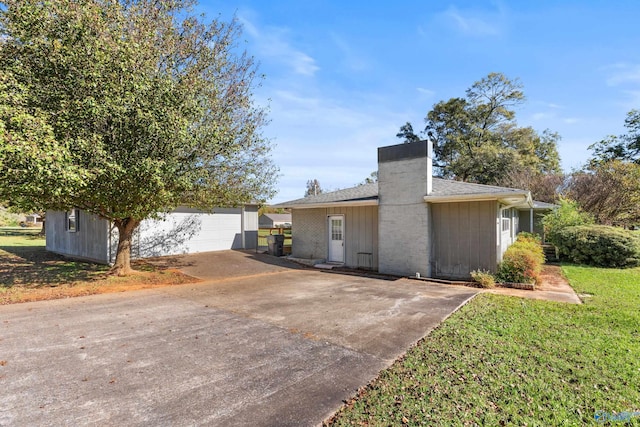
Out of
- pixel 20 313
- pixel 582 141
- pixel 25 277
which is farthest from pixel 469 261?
pixel 582 141

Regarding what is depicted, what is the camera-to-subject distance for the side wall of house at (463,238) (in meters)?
9.44

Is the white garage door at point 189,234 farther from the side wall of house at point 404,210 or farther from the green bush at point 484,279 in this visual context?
the green bush at point 484,279

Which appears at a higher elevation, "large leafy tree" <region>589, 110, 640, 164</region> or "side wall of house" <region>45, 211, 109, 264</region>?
"large leafy tree" <region>589, 110, 640, 164</region>

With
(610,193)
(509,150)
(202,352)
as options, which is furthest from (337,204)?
(509,150)

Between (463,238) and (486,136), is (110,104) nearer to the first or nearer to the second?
(463,238)

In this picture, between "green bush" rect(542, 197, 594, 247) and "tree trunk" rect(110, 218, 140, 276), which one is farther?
"green bush" rect(542, 197, 594, 247)

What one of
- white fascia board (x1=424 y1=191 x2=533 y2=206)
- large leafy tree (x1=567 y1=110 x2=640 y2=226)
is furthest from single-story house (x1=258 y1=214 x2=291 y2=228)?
white fascia board (x1=424 y1=191 x2=533 y2=206)

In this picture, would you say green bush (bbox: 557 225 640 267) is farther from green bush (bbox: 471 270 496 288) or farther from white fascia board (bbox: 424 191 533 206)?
green bush (bbox: 471 270 496 288)

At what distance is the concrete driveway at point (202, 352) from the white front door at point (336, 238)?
4.86 m

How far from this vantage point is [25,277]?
941 cm

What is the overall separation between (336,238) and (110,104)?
895 centimetres

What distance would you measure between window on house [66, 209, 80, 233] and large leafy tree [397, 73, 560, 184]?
28.0 m

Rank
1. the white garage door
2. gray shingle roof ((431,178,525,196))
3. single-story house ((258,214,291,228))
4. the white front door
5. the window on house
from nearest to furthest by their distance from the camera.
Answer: gray shingle roof ((431,178,525,196)), the white front door, the white garage door, the window on house, single-story house ((258,214,291,228))

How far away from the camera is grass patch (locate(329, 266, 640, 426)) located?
115 inches
